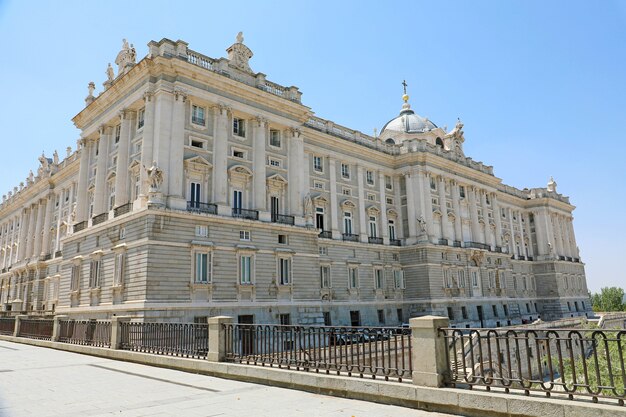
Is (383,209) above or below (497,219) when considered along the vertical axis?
below

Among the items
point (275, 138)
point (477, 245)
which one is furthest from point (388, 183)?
point (275, 138)

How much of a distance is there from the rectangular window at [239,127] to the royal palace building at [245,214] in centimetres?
9

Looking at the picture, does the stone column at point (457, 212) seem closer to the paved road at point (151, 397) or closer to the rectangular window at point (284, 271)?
the rectangular window at point (284, 271)

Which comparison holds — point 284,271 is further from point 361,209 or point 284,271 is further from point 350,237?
point 361,209

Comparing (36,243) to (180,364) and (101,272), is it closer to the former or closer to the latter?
(101,272)

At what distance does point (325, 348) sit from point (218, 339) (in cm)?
411

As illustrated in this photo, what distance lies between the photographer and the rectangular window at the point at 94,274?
31278mm

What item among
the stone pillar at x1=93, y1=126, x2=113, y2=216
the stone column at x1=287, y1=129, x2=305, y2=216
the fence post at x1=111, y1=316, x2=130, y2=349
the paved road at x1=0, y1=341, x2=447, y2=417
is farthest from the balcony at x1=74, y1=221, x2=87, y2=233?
the paved road at x1=0, y1=341, x2=447, y2=417

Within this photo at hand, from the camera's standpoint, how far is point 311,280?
35.0 m

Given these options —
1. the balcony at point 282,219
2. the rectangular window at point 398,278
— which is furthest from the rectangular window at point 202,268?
the rectangular window at point 398,278

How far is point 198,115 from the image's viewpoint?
31.9 m

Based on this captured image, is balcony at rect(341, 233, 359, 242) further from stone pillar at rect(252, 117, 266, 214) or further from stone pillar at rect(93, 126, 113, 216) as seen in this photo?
stone pillar at rect(93, 126, 113, 216)

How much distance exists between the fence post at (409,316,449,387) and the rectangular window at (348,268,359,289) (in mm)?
33217

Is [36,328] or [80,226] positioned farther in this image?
[80,226]
